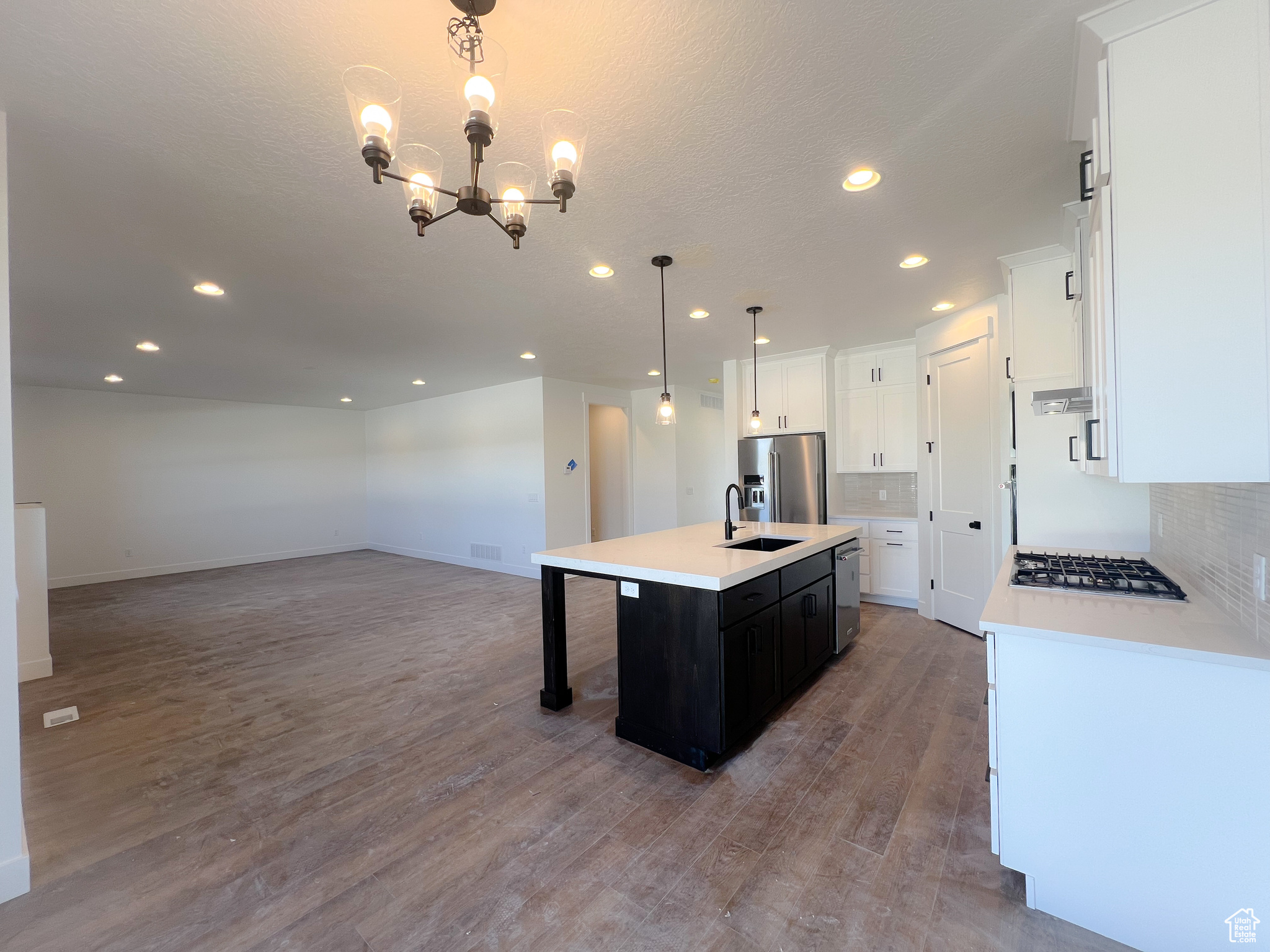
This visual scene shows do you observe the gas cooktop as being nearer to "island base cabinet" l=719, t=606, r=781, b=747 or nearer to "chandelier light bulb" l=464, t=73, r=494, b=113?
"island base cabinet" l=719, t=606, r=781, b=747

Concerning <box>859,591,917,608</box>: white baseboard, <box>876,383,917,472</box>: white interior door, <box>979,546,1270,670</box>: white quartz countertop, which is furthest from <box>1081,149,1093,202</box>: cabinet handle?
<box>859,591,917,608</box>: white baseboard

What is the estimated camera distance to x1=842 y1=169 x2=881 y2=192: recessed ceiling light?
7.19 feet

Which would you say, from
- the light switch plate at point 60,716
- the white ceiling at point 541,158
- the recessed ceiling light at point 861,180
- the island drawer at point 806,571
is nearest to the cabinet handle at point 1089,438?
the white ceiling at point 541,158

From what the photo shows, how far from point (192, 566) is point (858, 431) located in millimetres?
9277

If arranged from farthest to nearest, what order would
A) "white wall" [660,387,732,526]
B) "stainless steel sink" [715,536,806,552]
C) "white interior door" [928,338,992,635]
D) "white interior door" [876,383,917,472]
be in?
"white wall" [660,387,732,526]
"white interior door" [876,383,917,472]
"white interior door" [928,338,992,635]
"stainless steel sink" [715,536,806,552]

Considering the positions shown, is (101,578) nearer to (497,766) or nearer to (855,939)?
(497,766)

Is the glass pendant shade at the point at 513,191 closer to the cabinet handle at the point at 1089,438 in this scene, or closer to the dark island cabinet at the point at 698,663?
the dark island cabinet at the point at 698,663

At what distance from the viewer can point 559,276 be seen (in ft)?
10.9

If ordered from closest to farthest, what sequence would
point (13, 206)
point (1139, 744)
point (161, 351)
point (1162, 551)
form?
point (1139, 744) < point (13, 206) < point (1162, 551) < point (161, 351)

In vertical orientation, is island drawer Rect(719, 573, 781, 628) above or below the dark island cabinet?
above

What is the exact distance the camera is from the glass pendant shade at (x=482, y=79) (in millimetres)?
1340

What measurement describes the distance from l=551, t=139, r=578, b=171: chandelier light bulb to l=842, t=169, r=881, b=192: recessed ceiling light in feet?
4.25

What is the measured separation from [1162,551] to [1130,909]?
178 centimetres

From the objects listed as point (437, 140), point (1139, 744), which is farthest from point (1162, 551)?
point (437, 140)
